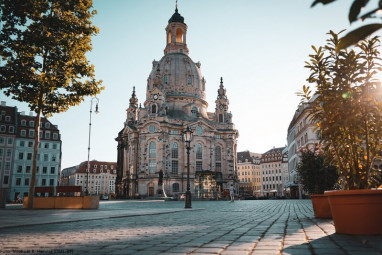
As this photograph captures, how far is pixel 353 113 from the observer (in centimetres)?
613

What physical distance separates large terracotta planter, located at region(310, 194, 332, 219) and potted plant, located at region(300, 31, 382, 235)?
360cm

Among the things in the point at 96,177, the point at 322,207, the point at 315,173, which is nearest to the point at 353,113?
the point at 322,207

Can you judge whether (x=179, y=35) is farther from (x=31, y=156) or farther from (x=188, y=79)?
(x=31, y=156)

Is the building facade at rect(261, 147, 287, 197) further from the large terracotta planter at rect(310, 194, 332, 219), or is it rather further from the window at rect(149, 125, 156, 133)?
the large terracotta planter at rect(310, 194, 332, 219)

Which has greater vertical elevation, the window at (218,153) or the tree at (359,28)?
the window at (218,153)

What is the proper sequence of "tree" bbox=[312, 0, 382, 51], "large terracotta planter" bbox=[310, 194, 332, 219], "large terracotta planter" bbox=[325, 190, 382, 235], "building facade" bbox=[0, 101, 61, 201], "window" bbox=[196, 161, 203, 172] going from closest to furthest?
"tree" bbox=[312, 0, 382, 51]
"large terracotta planter" bbox=[325, 190, 382, 235]
"large terracotta planter" bbox=[310, 194, 332, 219]
"building facade" bbox=[0, 101, 61, 201]
"window" bbox=[196, 161, 203, 172]

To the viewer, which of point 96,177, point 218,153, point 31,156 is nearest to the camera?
point 31,156

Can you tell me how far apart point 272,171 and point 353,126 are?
4452 inches

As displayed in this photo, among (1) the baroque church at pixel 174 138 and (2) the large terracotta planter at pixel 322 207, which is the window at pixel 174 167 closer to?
(1) the baroque church at pixel 174 138

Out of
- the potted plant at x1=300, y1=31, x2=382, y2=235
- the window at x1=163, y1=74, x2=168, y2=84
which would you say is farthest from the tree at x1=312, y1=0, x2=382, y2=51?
the window at x1=163, y1=74, x2=168, y2=84

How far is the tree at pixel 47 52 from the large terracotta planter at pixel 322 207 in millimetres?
13884

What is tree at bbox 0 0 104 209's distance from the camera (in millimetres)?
16359

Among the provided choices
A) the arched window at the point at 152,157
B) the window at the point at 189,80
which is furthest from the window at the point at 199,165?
the window at the point at 189,80

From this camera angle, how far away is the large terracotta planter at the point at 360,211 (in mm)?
5488
